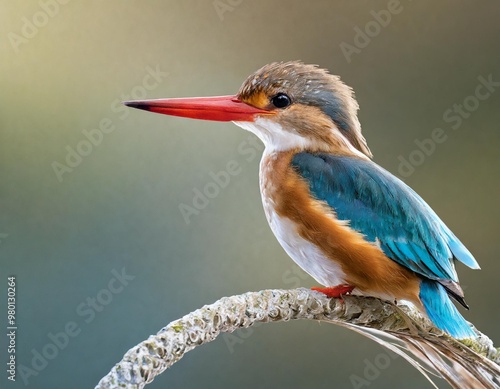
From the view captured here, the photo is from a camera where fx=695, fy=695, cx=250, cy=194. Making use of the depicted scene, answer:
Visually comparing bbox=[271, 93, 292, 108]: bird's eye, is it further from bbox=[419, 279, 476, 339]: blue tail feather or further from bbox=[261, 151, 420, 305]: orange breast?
bbox=[419, 279, 476, 339]: blue tail feather

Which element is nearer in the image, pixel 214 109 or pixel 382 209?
pixel 382 209

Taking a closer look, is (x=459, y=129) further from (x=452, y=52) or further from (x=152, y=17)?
(x=152, y=17)

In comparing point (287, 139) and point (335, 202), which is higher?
point (287, 139)

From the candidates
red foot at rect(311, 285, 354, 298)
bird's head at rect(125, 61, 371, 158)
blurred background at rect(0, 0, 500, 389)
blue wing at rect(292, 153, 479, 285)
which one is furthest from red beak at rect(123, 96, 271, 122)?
blurred background at rect(0, 0, 500, 389)

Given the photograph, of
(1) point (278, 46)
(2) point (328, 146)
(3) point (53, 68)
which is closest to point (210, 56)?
(1) point (278, 46)

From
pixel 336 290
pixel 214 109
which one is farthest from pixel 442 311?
pixel 214 109

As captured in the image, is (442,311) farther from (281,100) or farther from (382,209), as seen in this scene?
(281,100)

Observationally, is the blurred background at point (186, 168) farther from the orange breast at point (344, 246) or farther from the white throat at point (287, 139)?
the orange breast at point (344, 246)
